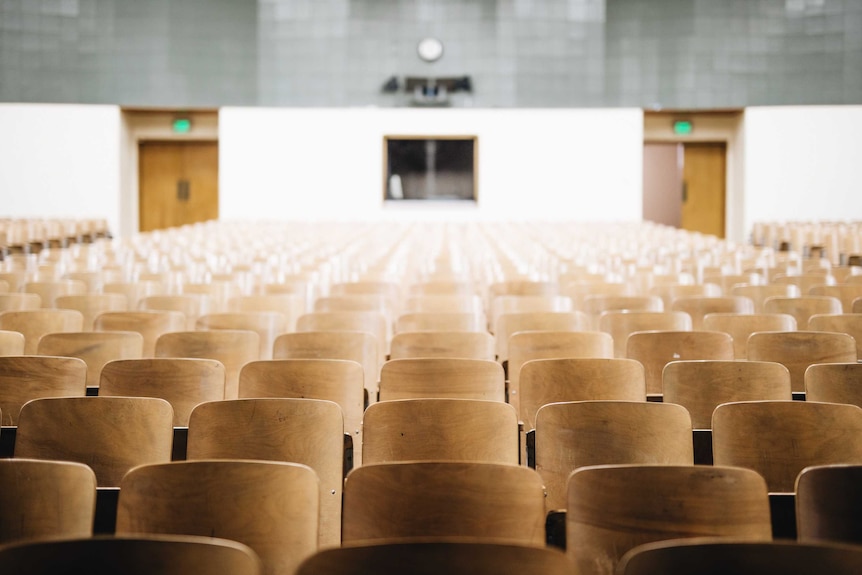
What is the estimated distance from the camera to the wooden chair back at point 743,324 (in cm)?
425

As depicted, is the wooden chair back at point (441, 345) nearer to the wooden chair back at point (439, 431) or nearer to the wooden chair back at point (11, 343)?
the wooden chair back at point (439, 431)

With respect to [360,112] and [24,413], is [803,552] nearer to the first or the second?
[24,413]

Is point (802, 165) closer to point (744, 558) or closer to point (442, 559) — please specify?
point (744, 558)

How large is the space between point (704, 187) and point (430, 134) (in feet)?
21.0

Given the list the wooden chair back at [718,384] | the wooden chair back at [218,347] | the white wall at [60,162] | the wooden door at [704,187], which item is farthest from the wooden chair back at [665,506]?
the wooden door at [704,187]

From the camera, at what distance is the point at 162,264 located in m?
7.58

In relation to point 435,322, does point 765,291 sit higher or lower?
higher

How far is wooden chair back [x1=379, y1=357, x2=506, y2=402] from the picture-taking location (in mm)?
3211

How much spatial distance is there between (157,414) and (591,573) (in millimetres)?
1360

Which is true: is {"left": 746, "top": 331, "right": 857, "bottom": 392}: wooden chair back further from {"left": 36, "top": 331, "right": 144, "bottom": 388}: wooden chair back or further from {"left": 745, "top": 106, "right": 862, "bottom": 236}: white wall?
{"left": 745, "top": 106, "right": 862, "bottom": 236}: white wall

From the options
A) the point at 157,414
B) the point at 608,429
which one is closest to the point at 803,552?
the point at 608,429

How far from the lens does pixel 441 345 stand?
3.91 metres

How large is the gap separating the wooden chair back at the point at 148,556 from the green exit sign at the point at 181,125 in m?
18.2

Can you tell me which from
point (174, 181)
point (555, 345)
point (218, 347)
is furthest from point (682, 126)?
point (218, 347)
